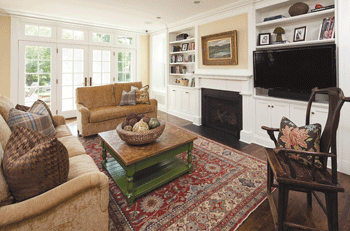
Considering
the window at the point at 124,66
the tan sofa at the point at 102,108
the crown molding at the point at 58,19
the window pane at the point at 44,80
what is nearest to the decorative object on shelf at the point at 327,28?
the tan sofa at the point at 102,108

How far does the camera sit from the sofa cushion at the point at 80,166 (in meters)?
1.44

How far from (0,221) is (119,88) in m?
3.87

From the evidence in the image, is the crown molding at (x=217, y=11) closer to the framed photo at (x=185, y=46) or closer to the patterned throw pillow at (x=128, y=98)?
the framed photo at (x=185, y=46)

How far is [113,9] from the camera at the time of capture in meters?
4.14

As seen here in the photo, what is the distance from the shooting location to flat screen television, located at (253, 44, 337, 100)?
8.32 feet

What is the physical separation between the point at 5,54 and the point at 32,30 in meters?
0.82

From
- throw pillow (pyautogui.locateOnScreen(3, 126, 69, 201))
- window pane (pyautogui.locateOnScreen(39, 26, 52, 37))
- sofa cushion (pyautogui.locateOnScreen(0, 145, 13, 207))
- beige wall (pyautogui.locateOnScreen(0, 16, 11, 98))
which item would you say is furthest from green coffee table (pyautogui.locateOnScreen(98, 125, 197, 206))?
window pane (pyautogui.locateOnScreen(39, 26, 52, 37))

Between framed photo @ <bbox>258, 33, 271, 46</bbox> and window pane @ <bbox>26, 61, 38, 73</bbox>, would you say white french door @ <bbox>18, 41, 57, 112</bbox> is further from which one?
framed photo @ <bbox>258, 33, 271, 46</bbox>

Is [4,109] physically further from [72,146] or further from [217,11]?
[217,11]

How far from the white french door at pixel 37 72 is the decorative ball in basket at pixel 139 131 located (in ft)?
12.9

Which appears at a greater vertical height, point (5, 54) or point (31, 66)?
point (5, 54)

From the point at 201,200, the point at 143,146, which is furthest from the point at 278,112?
the point at 143,146

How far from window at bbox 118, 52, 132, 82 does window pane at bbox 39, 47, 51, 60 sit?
188cm

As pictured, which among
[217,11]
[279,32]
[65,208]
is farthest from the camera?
[217,11]
